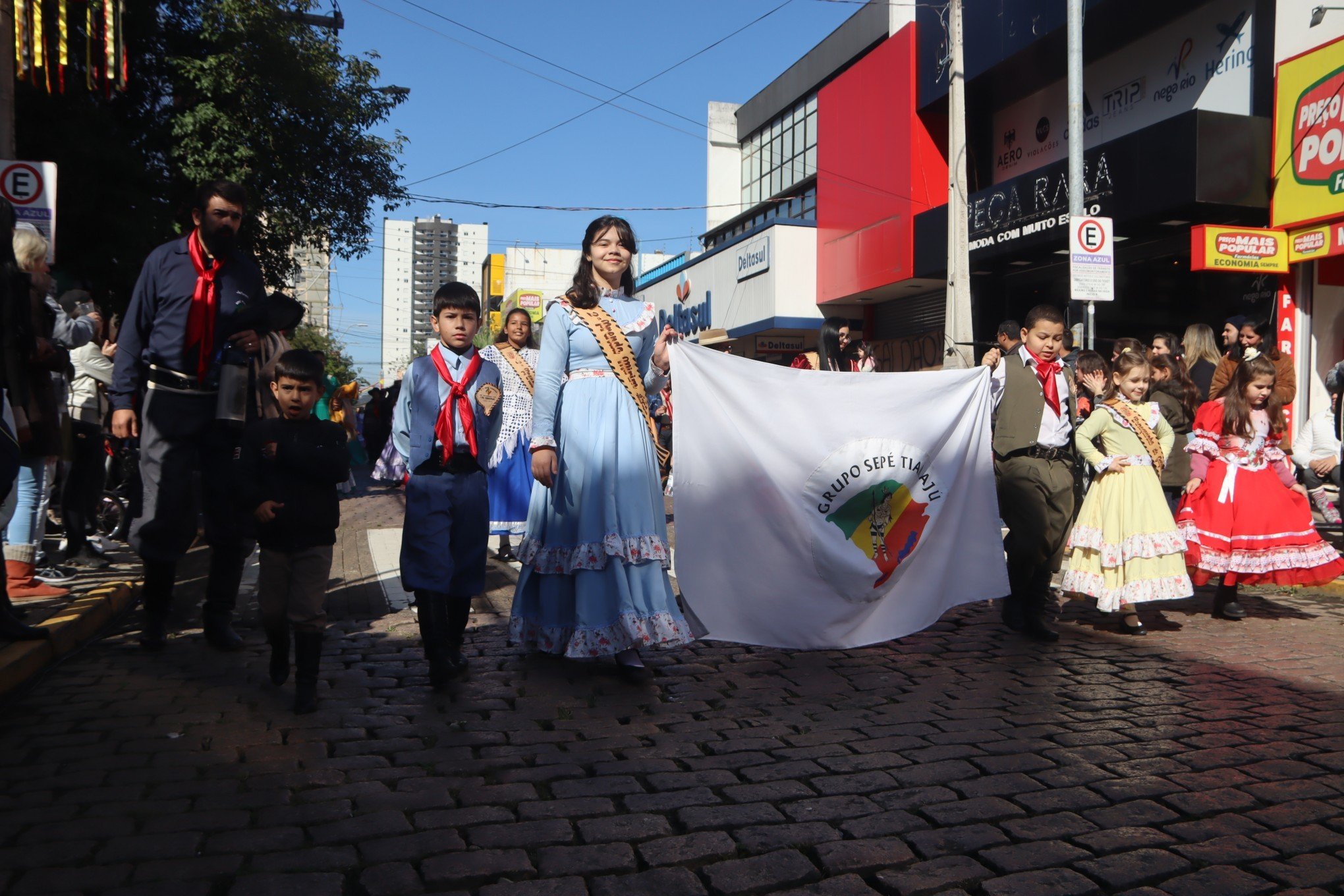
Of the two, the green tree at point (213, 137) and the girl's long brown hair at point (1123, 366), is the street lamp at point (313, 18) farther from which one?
the girl's long brown hair at point (1123, 366)

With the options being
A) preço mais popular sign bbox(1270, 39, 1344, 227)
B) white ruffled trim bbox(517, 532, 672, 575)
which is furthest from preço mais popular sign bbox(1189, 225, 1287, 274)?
white ruffled trim bbox(517, 532, 672, 575)

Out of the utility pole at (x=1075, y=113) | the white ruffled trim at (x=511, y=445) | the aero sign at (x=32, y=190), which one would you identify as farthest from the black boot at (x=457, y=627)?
the utility pole at (x=1075, y=113)

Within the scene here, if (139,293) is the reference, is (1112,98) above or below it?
above

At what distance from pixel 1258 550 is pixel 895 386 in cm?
266

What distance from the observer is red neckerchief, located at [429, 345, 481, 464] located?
468 cm

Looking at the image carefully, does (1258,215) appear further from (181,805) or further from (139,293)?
(181,805)

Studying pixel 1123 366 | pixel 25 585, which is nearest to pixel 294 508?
pixel 25 585

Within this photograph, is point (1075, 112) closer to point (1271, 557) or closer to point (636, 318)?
point (1271, 557)

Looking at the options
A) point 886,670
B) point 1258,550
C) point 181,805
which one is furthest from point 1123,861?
point 1258,550

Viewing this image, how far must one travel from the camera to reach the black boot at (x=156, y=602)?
513 cm

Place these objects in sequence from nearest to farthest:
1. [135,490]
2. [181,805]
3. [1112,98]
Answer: [181,805]
[135,490]
[1112,98]

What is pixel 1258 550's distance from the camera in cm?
652

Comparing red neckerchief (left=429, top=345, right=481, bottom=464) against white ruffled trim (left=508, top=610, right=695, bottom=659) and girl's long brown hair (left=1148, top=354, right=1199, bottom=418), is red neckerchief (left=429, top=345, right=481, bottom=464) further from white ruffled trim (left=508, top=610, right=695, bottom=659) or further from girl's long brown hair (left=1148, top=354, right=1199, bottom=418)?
girl's long brown hair (left=1148, top=354, right=1199, bottom=418)

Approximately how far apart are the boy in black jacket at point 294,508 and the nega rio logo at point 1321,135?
469 inches
